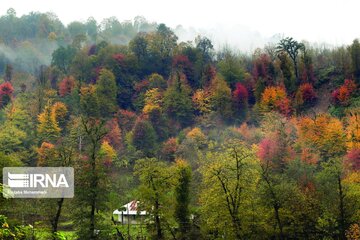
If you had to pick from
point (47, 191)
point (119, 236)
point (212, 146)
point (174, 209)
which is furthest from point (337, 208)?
point (212, 146)

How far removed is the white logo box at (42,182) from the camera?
101ft

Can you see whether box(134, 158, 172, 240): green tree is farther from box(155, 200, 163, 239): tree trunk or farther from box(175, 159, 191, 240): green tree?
box(175, 159, 191, 240): green tree

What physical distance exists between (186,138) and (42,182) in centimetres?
3275

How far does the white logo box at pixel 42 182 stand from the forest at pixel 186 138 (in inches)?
35.5

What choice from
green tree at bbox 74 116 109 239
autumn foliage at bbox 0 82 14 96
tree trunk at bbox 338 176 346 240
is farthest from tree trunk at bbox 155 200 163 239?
autumn foliage at bbox 0 82 14 96

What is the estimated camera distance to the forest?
31266 millimetres

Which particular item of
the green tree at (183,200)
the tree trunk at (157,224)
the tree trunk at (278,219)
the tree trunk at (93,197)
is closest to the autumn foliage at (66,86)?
the green tree at (183,200)

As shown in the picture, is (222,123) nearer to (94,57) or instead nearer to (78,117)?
(78,117)

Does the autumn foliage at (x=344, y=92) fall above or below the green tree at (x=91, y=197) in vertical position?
above

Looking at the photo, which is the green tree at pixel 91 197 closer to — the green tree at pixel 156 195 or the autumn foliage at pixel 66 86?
the green tree at pixel 156 195

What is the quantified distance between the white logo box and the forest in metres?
0.90

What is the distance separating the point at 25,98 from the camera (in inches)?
3130

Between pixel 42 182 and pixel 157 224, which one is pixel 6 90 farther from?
pixel 157 224

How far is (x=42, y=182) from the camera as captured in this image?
3322cm
